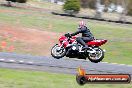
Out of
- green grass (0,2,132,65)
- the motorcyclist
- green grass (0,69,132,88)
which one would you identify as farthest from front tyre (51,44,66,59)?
green grass (0,69,132,88)

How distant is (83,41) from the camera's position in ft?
27.2

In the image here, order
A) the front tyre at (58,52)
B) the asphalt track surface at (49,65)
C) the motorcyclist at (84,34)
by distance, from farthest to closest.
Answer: the asphalt track surface at (49,65) → the front tyre at (58,52) → the motorcyclist at (84,34)

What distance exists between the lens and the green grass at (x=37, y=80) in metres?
16.7

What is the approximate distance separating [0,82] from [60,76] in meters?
4.56

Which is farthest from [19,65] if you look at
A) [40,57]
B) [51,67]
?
[40,57]

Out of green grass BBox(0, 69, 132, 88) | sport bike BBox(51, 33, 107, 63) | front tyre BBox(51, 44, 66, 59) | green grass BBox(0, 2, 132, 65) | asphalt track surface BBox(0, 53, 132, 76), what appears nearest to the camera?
sport bike BBox(51, 33, 107, 63)

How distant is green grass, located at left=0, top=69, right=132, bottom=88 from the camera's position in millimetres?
16656

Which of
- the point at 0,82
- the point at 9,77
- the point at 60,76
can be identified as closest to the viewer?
the point at 0,82

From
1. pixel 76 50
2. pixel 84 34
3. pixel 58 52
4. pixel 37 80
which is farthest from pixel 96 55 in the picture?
pixel 37 80

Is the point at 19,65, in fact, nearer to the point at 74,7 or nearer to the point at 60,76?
the point at 60,76

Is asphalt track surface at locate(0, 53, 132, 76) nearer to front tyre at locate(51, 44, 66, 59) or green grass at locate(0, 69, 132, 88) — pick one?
green grass at locate(0, 69, 132, 88)

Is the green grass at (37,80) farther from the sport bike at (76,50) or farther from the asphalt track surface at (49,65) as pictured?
the sport bike at (76,50)

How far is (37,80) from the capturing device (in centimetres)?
1828

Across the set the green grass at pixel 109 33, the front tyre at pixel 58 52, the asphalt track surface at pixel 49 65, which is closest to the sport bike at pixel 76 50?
the front tyre at pixel 58 52
